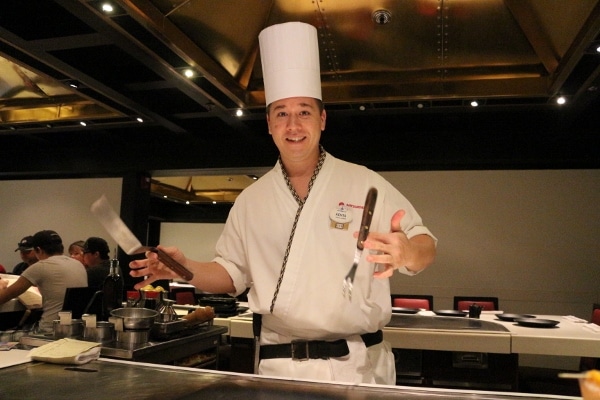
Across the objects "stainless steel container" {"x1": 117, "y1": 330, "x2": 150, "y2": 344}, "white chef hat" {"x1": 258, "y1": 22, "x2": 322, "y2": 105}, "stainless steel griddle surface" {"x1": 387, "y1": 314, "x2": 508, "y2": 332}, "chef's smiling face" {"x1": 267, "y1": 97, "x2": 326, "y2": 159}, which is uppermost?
"white chef hat" {"x1": 258, "y1": 22, "x2": 322, "y2": 105}

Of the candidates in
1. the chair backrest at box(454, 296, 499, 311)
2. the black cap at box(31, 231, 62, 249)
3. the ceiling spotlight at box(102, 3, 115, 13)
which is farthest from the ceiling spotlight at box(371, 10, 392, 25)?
the black cap at box(31, 231, 62, 249)

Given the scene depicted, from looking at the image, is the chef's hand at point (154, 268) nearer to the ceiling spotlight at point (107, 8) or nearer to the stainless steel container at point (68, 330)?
the stainless steel container at point (68, 330)

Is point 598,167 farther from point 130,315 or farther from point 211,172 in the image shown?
point 130,315

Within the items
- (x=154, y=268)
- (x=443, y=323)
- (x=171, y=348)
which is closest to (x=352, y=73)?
(x=443, y=323)

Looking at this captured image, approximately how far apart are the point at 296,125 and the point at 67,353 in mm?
977

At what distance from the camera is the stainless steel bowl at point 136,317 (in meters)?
1.99

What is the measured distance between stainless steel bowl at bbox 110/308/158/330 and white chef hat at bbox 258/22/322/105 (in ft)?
3.47

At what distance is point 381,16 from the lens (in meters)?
2.88

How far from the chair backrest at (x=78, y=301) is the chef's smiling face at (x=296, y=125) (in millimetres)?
1846

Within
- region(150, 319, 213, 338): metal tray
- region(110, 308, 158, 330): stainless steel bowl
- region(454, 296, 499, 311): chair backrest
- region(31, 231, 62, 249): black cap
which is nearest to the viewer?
region(110, 308, 158, 330): stainless steel bowl

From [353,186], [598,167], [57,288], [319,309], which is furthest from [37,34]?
[598,167]

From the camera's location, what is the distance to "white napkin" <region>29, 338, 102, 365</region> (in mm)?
1438

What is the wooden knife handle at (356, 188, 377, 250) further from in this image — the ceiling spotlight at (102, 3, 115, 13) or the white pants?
the ceiling spotlight at (102, 3, 115, 13)

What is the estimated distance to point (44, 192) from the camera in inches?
291
